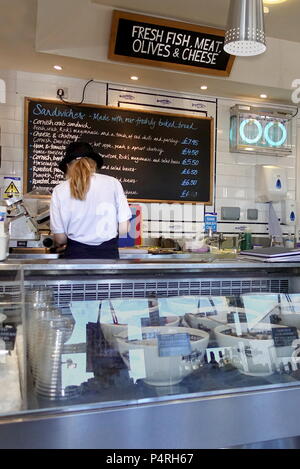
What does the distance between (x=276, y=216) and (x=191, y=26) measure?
246 cm

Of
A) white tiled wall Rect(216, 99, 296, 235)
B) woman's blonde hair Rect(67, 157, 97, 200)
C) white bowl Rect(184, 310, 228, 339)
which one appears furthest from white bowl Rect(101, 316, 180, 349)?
white tiled wall Rect(216, 99, 296, 235)

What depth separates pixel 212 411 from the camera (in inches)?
33.8

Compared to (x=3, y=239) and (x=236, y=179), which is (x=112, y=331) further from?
(x=236, y=179)

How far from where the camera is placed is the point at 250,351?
1073 mm

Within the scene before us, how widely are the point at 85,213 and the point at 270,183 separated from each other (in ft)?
10.4

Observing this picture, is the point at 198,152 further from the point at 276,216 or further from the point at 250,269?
the point at 250,269

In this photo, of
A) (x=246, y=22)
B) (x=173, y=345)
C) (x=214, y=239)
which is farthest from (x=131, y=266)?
(x=214, y=239)

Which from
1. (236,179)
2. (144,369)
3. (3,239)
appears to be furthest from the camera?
(236,179)

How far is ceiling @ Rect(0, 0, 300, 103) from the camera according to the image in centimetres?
316

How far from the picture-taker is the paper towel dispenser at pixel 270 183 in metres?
4.63

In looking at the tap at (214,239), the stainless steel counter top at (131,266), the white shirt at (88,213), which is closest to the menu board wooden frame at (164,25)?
the tap at (214,239)

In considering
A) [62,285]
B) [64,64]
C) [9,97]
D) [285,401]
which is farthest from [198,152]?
[285,401]

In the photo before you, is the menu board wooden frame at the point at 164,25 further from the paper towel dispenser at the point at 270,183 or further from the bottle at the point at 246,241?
the bottle at the point at 246,241

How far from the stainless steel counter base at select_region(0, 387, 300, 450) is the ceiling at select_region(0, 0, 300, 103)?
316 centimetres
